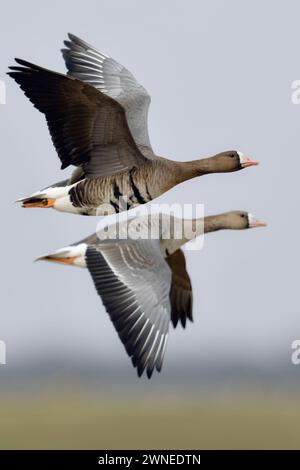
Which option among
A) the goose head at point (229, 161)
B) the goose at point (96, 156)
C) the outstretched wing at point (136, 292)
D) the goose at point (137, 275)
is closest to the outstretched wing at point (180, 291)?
the goose at point (137, 275)

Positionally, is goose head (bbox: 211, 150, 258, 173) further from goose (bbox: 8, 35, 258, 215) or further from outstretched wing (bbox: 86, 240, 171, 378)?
outstretched wing (bbox: 86, 240, 171, 378)

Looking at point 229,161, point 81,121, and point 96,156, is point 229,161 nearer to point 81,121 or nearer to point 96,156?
point 96,156

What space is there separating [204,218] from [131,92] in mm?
1954

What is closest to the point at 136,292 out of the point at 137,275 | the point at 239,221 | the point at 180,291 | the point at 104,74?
the point at 137,275

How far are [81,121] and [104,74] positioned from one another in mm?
2276

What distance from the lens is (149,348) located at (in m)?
11.7

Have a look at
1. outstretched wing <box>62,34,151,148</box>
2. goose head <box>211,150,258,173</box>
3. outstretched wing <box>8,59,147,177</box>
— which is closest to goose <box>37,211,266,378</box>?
outstretched wing <box>8,59,147,177</box>

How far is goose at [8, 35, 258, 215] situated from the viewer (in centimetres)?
1333

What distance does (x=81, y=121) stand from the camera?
1356 cm

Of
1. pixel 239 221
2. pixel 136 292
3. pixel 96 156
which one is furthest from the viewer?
pixel 239 221
